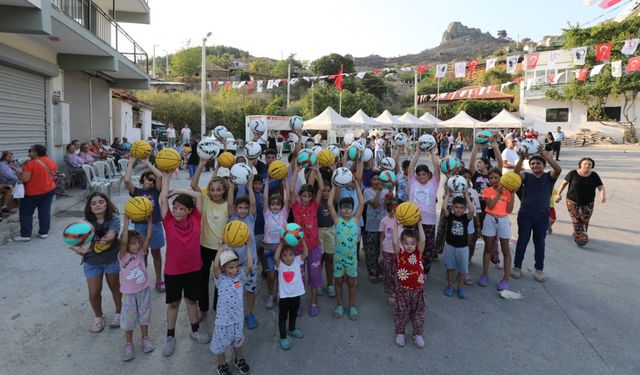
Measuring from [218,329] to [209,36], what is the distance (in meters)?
21.2

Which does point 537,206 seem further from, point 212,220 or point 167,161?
point 167,161

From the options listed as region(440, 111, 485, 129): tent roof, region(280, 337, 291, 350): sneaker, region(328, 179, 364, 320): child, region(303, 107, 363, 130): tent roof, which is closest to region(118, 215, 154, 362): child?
region(280, 337, 291, 350): sneaker

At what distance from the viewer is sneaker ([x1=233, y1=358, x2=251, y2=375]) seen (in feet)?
10.9

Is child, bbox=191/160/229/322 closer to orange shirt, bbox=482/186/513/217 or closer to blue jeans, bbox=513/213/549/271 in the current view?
orange shirt, bbox=482/186/513/217

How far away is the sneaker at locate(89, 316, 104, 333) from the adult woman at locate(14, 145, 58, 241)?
3565 millimetres

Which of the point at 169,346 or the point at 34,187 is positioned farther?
the point at 34,187

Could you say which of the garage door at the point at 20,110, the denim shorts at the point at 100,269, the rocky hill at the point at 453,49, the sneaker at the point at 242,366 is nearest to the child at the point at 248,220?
the sneaker at the point at 242,366

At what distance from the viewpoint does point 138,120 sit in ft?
78.8

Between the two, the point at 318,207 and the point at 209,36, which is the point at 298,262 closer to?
the point at 318,207

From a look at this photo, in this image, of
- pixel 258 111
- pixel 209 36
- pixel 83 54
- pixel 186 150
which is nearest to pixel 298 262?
pixel 83 54

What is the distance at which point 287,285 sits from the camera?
12.3ft

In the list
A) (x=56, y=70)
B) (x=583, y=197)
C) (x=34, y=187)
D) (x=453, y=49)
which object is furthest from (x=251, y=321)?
(x=453, y=49)

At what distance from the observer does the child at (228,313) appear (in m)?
3.26

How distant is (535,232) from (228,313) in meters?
4.07
